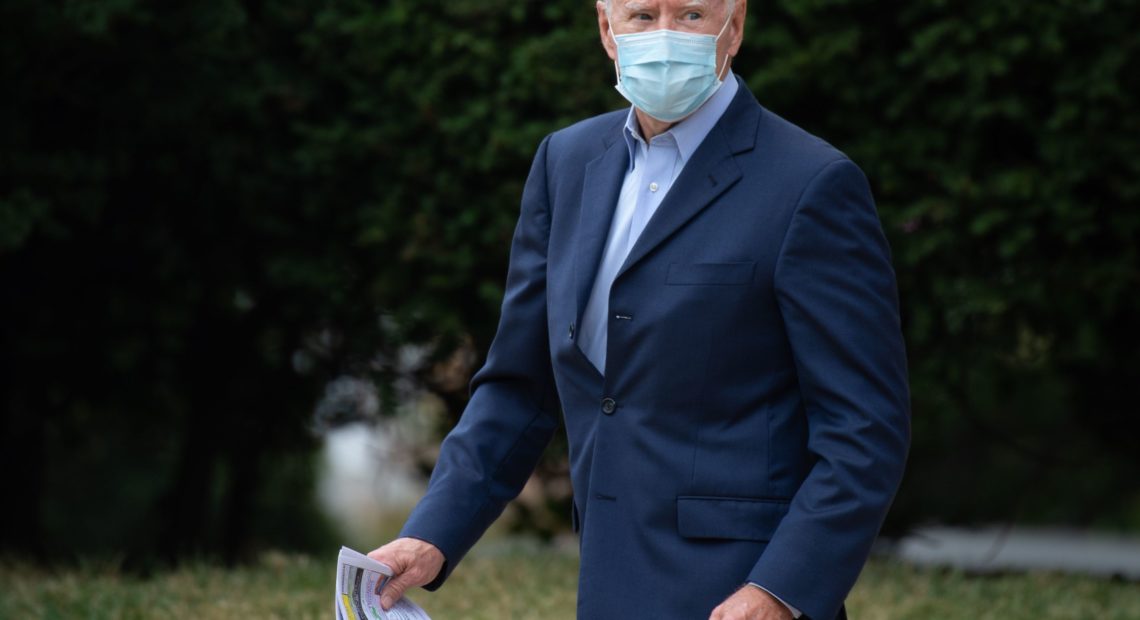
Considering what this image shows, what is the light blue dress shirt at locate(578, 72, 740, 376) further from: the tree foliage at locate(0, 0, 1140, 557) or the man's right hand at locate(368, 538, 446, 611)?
the tree foliage at locate(0, 0, 1140, 557)

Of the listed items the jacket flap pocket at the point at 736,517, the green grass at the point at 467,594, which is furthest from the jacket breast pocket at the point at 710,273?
the green grass at the point at 467,594

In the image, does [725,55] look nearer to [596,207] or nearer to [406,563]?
[596,207]

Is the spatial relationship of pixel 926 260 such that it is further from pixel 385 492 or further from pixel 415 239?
pixel 385 492

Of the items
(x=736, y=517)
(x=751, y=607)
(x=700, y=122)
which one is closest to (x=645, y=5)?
(x=700, y=122)

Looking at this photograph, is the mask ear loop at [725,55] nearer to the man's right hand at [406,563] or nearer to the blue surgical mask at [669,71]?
the blue surgical mask at [669,71]

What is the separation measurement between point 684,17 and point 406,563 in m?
1.06

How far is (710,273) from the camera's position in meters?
2.37

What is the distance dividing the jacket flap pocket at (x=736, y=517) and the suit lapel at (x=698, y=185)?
411mm

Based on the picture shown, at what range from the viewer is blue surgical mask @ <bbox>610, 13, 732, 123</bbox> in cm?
247

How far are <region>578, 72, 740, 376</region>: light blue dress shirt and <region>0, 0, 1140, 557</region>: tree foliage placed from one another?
11.4 feet

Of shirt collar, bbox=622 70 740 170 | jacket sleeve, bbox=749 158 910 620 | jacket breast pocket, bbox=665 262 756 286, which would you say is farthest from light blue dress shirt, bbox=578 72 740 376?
jacket sleeve, bbox=749 158 910 620

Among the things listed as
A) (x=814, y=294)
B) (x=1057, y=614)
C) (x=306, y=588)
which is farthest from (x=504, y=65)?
(x=814, y=294)

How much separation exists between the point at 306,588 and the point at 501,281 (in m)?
1.64

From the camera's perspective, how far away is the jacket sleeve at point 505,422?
262 centimetres
